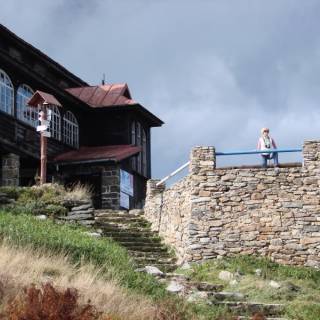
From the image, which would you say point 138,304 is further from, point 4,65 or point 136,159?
point 136,159

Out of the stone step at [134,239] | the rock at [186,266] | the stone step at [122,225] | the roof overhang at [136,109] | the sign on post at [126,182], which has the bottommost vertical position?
the rock at [186,266]

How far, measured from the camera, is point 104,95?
116 feet

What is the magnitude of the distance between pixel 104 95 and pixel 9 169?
7.70 metres

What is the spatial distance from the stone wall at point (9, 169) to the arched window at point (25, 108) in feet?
5.01

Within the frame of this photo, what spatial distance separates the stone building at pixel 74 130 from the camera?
1147 inches

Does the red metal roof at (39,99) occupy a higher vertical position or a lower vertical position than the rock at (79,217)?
higher

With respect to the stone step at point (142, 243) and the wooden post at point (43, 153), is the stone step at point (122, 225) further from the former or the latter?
the wooden post at point (43, 153)

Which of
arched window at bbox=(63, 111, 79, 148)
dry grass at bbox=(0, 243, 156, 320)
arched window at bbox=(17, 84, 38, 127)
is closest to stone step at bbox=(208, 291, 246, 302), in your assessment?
dry grass at bbox=(0, 243, 156, 320)

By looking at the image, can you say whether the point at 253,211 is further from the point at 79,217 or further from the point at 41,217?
the point at 41,217

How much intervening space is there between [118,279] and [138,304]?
85.4 inches

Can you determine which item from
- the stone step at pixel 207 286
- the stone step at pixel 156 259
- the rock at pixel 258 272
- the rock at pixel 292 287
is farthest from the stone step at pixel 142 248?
the rock at pixel 292 287

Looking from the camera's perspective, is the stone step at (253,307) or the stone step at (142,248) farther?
the stone step at (142,248)

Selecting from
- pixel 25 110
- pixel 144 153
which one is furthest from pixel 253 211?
pixel 144 153

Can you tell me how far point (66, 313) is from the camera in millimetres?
10336
